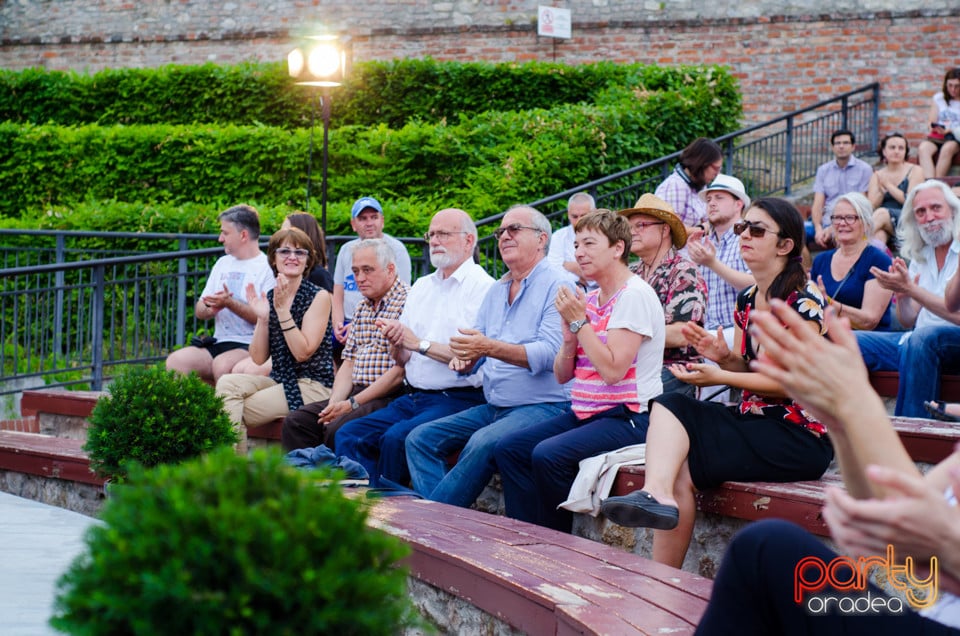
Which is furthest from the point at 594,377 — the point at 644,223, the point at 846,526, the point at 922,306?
the point at 846,526

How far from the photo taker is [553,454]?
15.7ft

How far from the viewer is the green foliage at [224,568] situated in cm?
192

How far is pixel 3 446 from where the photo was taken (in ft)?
22.5

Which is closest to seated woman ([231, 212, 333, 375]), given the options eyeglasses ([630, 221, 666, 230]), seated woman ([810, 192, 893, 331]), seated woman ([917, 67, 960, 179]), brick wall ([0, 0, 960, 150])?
eyeglasses ([630, 221, 666, 230])

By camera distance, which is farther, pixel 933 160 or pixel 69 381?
pixel 933 160

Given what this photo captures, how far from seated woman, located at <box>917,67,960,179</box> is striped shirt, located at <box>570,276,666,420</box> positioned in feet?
24.6

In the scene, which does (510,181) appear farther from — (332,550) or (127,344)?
(332,550)

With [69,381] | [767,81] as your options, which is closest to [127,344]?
[69,381]

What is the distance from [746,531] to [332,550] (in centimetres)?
98

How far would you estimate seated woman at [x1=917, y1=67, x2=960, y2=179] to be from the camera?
38.5 ft

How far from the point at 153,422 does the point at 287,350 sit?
1445 millimetres

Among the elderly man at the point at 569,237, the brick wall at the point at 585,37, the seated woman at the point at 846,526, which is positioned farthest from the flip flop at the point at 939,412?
the brick wall at the point at 585,37

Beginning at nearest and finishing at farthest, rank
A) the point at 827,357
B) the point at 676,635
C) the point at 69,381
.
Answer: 1. the point at 827,357
2. the point at 676,635
3. the point at 69,381

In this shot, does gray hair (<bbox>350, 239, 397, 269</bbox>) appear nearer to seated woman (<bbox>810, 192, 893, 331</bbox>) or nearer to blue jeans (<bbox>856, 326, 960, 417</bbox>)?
seated woman (<bbox>810, 192, 893, 331</bbox>)
